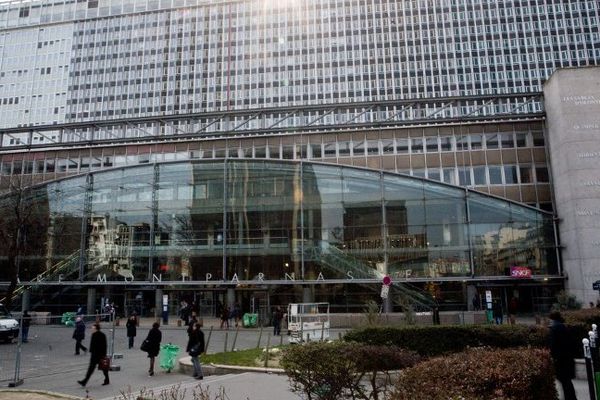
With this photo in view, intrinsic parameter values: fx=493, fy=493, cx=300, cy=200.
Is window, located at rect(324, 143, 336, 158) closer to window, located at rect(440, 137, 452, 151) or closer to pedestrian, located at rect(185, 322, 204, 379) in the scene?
window, located at rect(440, 137, 452, 151)

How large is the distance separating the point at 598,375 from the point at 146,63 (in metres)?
132

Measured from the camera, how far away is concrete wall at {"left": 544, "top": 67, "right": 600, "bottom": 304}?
3544 centimetres

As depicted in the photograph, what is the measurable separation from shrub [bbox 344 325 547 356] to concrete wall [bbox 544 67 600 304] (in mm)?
23681

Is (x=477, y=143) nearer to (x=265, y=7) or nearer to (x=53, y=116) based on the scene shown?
(x=265, y=7)

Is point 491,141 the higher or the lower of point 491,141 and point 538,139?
the higher

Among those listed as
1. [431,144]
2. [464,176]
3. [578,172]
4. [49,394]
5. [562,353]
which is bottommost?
[49,394]

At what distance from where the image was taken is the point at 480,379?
6.13m

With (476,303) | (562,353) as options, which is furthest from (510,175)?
(562,353)

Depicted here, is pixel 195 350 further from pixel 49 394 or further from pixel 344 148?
pixel 344 148

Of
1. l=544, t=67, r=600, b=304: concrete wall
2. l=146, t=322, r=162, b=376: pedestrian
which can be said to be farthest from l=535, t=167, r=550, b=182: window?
l=146, t=322, r=162, b=376: pedestrian

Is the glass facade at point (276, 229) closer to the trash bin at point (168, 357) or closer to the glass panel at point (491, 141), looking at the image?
the glass panel at point (491, 141)

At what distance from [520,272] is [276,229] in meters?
19.2

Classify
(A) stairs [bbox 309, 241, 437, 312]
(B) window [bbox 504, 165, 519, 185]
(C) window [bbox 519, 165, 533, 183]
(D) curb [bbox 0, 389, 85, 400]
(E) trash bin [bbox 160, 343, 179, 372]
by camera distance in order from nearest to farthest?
(D) curb [bbox 0, 389, 85, 400], (E) trash bin [bbox 160, 343, 179, 372], (A) stairs [bbox 309, 241, 437, 312], (C) window [bbox 519, 165, 533, 183], (B) window [bbox 504, 165, 519, 185]

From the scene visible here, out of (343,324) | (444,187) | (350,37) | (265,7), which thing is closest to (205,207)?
(343,324)
